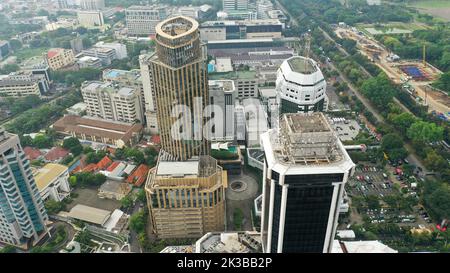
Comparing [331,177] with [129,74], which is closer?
[331,177]

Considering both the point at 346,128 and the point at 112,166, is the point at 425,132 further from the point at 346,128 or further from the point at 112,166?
the point at 112,166

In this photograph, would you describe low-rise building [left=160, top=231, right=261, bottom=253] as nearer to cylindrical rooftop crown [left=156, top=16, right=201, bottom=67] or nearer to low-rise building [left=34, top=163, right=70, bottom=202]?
cylindrical rooftop crown [left=156, top=16, right=201, bottom=67]

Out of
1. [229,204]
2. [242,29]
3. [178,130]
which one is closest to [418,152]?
[229,204]

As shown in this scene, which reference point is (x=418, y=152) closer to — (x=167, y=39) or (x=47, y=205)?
(x=167, y=39)

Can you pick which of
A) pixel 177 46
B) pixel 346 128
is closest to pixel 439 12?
pixel 346 128

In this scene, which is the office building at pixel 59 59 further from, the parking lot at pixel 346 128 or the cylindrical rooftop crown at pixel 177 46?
the parking lot at pixel 346 128

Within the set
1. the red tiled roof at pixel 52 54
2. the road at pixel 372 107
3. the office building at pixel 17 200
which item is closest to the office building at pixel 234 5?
the road at pixel 372 107

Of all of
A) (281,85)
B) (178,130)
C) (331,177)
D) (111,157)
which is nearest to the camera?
(331,177)

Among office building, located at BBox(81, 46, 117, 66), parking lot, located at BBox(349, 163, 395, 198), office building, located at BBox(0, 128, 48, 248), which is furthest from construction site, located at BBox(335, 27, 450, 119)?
office building, located at BBox(0, 128, 48, 248)
